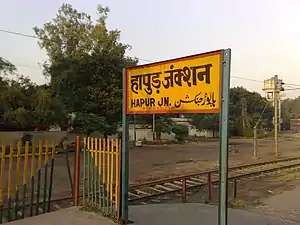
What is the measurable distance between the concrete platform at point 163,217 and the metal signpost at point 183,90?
0.69 metres

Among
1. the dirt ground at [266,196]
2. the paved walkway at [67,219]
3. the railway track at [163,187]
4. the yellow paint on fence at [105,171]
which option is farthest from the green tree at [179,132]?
the paved walkway at [67,219]

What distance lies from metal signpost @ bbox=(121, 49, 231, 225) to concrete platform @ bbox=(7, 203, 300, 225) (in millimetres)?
689

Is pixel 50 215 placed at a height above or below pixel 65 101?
below

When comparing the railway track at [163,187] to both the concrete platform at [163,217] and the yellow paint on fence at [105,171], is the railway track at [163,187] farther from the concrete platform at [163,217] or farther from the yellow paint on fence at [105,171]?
the yellow paint on fence at [105,171]

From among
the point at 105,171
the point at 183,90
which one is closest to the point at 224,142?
the point at 183,90

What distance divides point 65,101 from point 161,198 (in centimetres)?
2154

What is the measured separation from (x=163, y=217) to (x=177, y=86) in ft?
9.65

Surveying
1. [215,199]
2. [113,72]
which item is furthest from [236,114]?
[215,199]

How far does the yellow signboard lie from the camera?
5.79 m

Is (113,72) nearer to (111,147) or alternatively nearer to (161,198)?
(161,198)

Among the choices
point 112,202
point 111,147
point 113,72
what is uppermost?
point 113,72

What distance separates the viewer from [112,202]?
7.30 metres

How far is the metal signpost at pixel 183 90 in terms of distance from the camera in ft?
Result: 18.0

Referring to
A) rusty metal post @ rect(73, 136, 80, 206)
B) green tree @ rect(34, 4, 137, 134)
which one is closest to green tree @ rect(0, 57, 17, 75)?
green tree @ rect(34, 4, 137, 134)
